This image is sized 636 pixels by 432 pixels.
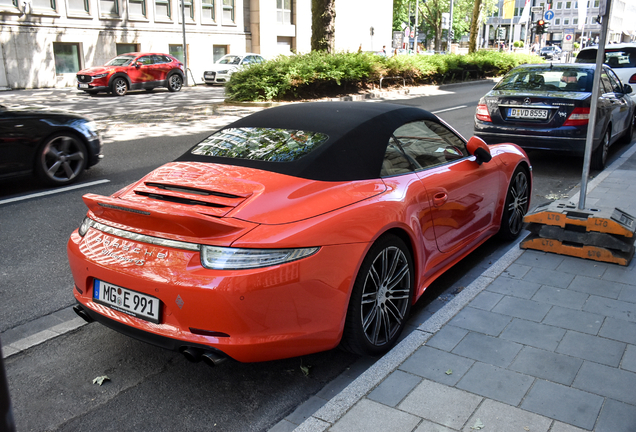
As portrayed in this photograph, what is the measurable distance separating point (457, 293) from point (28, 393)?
9.68 ft

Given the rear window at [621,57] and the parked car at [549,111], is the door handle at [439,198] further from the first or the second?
the rear window at [621,57]

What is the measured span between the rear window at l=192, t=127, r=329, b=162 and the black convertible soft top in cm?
5

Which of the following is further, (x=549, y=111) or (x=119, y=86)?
(x=119, y=86)

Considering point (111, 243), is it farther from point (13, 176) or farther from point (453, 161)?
point (13, 176)

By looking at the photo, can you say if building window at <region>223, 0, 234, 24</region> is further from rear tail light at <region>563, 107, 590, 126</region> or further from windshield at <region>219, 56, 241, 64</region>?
rear tail light at <region>563, 107, 590, 126</region>

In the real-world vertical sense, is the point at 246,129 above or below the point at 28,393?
above

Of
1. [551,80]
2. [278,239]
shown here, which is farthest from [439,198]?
[551,80]

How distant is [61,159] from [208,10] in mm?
30383

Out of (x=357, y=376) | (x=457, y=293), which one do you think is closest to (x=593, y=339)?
(x=457, y=293)

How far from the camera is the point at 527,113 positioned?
815 cm

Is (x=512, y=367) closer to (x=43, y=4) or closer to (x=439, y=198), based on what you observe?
(x=439, y=198)

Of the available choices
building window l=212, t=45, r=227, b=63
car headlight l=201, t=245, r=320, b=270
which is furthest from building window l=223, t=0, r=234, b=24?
car headlight l=201, t=245, r=320, b=270

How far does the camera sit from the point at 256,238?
8.87 ft

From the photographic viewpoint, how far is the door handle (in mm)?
3809
